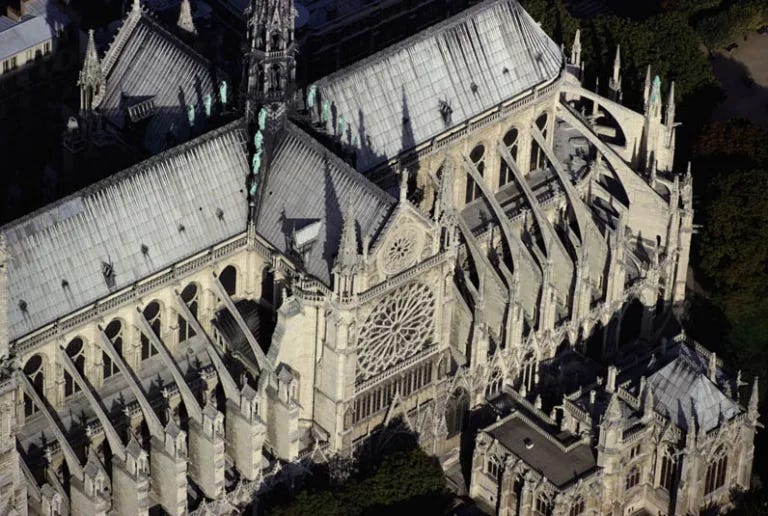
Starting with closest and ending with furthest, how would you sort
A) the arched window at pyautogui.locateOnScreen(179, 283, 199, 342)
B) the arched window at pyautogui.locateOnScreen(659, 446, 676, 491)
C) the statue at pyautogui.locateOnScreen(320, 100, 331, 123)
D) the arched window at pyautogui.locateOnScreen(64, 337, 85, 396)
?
1. the arched window at pyautogui.locateOnScreen(64, 337, 85, 396)
2. the arched window at pyautogui.locateOnScreen(179, 283, 199, 342)
3. the arched window at pyautogui.locateOnScreen(659, 446, 676, 491)
4. the statue at pyautogui.locateOnScreen(320, 100, 331, 123)

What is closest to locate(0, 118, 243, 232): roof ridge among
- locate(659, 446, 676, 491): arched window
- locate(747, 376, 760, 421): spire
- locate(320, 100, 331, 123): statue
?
locate(320, 100, 331, 123): statue

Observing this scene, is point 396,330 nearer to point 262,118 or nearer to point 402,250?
point 402,250

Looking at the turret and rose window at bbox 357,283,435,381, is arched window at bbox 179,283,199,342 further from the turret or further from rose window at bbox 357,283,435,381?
rose window at bbox 357,283,435,381

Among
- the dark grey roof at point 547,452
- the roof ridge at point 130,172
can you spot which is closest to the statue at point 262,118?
the roof ridge at point 130,172

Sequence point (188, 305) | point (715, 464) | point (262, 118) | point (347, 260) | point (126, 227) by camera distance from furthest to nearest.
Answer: point (715, 464) < point (262, 118) < point (188, 305) < point (126, 227) < point (347, 260)

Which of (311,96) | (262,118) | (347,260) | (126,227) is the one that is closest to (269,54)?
(262,118)

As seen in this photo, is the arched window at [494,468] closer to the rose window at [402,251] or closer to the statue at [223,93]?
the rose window at [402,251]

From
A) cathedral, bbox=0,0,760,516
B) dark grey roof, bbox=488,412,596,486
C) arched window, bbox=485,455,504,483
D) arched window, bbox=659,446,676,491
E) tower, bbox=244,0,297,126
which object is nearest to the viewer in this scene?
cathedral, bbox=0,0,760,516
